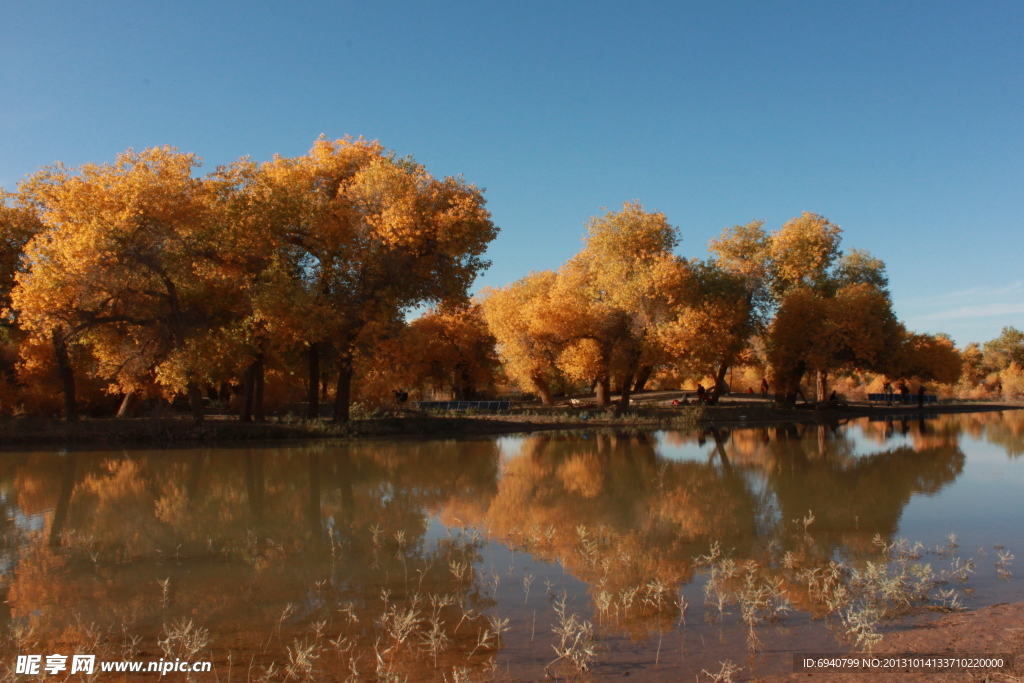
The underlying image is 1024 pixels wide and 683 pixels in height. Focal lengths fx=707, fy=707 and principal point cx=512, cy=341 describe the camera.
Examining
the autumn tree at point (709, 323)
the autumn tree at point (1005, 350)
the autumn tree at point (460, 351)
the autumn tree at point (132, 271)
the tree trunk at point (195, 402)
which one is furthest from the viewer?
the autumn tree at point (1005, 350)

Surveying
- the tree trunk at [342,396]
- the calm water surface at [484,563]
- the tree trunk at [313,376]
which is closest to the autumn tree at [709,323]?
the tree trunk at [342,396]

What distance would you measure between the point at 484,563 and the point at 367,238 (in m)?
16.8

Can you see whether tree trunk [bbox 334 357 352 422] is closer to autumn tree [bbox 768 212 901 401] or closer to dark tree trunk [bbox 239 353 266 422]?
dark tree trunk [bbox 239 353 266 422]

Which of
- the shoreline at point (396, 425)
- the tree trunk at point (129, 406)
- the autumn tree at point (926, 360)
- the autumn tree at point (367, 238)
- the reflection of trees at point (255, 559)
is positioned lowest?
the reflection of trees at point (255, 559)

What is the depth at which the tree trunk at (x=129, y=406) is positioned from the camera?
2724cm

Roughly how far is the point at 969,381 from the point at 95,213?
7230cm

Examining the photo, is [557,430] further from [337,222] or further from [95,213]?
[95,213]

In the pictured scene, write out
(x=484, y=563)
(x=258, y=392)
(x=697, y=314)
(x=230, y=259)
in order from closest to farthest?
(x=484, y=563) → (x=230, y=259) → (x=258, y=392) → (x=697, y=314)

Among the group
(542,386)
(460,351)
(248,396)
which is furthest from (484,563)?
(460,351)

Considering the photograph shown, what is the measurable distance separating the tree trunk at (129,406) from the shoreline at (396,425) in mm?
3137

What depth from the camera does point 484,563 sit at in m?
7.62

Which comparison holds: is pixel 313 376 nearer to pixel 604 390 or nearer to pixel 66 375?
pixel 66 375

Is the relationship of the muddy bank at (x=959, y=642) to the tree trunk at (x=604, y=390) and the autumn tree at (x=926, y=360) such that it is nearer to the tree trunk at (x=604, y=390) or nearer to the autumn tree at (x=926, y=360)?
the tree trunk at (x=604, y=390)

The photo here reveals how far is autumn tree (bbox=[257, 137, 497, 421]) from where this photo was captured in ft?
73.2
